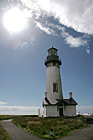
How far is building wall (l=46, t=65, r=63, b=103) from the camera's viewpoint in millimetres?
30609

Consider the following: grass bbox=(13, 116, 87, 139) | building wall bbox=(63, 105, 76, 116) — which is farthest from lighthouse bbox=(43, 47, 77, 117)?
grass bbox=(13, 116, 87, 139)

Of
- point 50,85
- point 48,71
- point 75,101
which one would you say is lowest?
point 75,101

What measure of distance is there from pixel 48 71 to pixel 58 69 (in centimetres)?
266

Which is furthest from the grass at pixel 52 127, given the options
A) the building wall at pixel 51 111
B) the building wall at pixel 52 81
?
the building wall at pixel 52 81

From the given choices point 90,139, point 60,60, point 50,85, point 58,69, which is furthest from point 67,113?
point 90,139

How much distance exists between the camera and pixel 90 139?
10.1 metres

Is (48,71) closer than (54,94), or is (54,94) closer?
(54,94)

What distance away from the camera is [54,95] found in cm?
3052

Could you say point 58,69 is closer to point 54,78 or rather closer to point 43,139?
point 54,78

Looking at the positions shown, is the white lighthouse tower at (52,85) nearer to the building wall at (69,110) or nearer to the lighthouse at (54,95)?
the lighthouse at (54,95)

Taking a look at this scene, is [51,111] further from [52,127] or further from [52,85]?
[52,127]

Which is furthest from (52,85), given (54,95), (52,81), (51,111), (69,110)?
(69,110)

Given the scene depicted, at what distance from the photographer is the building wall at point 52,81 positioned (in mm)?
30609

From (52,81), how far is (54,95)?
11.3 feet
